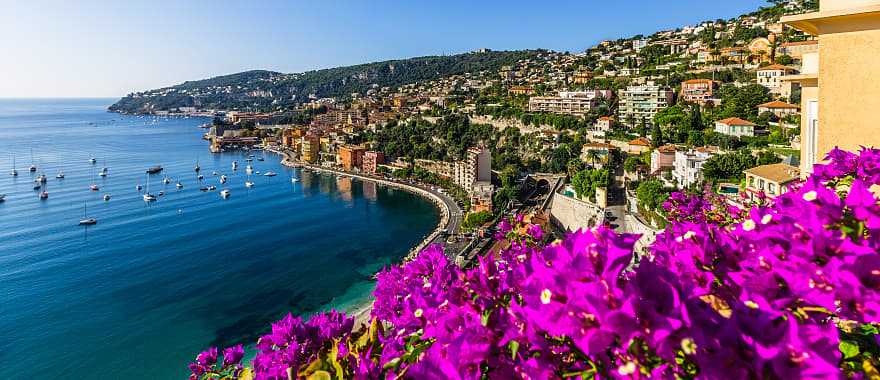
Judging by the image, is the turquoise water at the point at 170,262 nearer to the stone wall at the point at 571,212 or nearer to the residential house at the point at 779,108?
the stone wall at the point at 571,212

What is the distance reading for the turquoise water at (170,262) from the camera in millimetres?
12828

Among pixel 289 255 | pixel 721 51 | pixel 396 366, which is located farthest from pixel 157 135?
pixel 396 366

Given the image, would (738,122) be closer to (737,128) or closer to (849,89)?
(737,128)

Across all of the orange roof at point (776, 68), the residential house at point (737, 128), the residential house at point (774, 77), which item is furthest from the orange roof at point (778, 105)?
the orange roof at point (776, 68)

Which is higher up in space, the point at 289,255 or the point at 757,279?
the point at 757,279

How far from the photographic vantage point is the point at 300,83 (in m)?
115

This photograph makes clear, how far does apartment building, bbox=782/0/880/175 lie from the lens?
7.73ft

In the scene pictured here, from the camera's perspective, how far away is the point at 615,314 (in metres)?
0.72

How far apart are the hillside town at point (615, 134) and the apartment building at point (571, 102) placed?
0.11 meters

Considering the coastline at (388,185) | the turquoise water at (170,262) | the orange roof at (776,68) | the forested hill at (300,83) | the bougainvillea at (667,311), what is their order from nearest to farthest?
the bougainvillea at (667,311) < the turquoise water at (170,262) < the coastline at (388,185) < the orange roof at (776,68) < the forested hill at (300,83)

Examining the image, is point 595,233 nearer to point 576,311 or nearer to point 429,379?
point 576,311

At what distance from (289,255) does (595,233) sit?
19817 mm

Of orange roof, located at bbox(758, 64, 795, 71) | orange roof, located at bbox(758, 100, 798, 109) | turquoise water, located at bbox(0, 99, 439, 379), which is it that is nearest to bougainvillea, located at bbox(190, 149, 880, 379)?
turquoise water, located at bbox(0, 99, 439, 379)

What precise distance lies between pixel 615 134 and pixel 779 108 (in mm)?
7500
